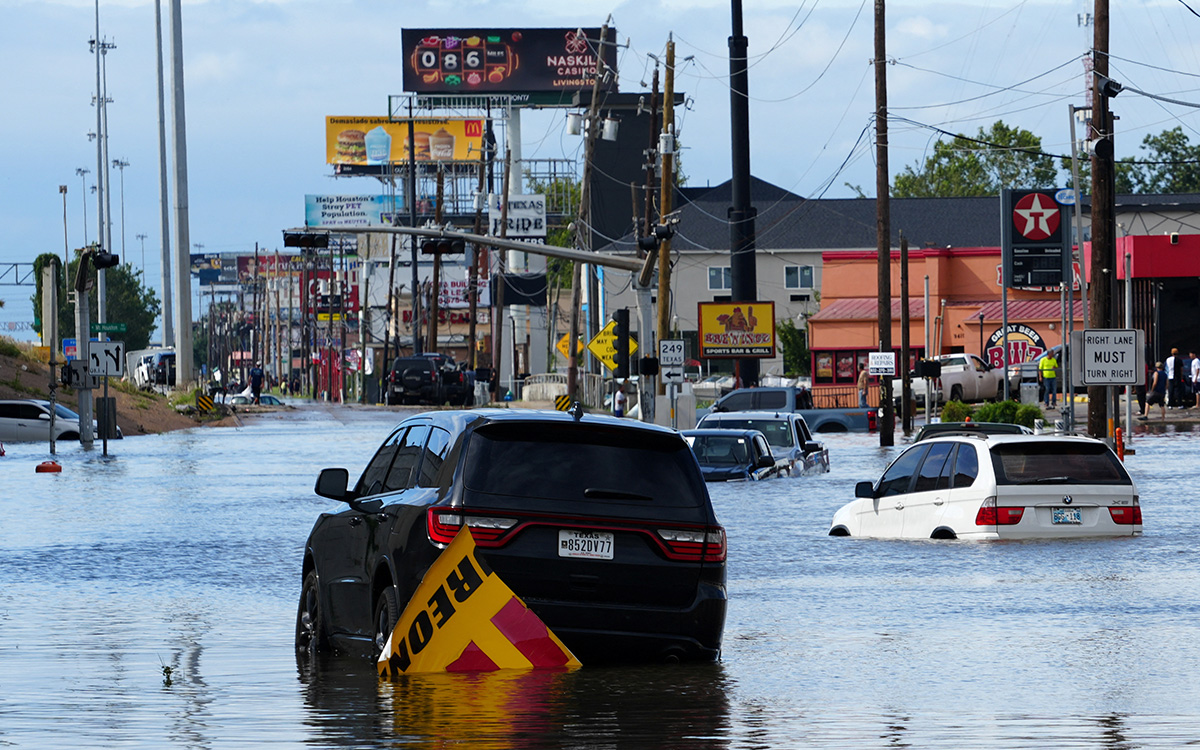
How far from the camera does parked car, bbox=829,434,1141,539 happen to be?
1859 centimetres

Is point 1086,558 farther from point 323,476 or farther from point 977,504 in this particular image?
point 323,476

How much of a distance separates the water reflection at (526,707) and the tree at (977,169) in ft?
428

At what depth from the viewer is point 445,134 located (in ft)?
445

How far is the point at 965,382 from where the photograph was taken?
208 feet

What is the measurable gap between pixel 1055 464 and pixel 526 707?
1132 cm

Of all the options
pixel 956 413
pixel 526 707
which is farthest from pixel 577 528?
pixel 956 413

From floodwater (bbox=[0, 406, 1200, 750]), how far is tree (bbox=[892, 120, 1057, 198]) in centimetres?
11828

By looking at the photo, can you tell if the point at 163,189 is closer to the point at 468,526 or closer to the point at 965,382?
the point at 965,382

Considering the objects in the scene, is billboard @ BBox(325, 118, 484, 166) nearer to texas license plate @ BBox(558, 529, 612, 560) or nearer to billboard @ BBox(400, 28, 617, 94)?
billboard @ BBox(400, 28, 617, 94)

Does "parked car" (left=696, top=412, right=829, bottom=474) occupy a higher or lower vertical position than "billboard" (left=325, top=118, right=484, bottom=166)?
lower

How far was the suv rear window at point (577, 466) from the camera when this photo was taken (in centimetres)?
949

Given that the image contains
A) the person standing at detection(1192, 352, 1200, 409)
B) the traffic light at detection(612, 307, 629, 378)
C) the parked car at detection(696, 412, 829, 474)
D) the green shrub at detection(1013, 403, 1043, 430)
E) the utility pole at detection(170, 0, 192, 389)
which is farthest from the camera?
the utility pole at detection(170, 0, 192, 389)

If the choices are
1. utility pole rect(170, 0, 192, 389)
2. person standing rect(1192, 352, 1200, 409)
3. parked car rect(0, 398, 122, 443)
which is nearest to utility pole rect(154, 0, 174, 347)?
utility pole rect(170, 0, 192, 389)

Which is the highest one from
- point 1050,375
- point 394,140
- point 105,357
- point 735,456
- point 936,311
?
point 394,140
